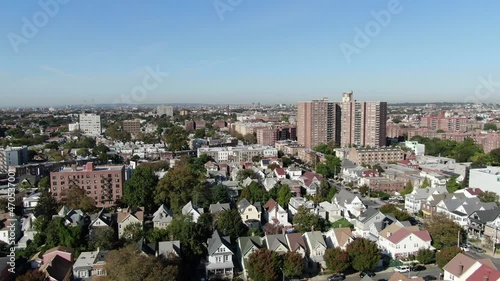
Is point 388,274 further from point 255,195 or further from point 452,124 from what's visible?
point 452,124

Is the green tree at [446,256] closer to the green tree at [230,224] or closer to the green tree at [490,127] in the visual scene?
the green tree at [230,224]

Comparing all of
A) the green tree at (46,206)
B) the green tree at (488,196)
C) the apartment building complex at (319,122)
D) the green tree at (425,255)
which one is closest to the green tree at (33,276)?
the green tree at (46,206)

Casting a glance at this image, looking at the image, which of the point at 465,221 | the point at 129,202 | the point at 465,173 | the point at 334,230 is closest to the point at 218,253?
the point at 334,230

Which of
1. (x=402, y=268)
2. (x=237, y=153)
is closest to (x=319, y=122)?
(x=237, y=153)

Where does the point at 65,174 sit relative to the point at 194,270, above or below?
above

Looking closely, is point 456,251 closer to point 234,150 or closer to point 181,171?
point 181,171

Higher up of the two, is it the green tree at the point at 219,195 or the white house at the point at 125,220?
the green tree at the point at 219,195
